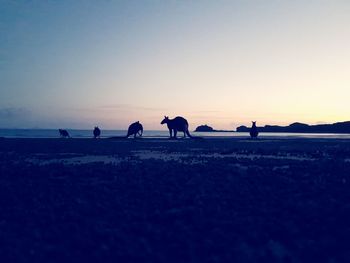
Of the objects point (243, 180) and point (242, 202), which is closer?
point (242, 202)

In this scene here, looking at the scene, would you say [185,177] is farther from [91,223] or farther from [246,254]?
[246,254]

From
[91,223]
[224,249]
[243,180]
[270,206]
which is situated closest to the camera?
[224,249]

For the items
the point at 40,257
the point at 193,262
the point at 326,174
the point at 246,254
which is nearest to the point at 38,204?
the point at 40,257

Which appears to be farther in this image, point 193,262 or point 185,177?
point 185,177

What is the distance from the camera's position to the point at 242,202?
27.1ft

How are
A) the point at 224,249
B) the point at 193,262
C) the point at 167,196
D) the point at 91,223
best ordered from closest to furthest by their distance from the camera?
1. the point at 193,262
2. the point at 224,249
3. the point at 91,223
4. the point at 167,196

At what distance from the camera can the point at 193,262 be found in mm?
5211

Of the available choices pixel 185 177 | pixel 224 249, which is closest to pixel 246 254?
pixel 224 249

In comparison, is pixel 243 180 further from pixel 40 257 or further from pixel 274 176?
pixel 40 257

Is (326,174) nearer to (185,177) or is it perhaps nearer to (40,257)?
(185,177)

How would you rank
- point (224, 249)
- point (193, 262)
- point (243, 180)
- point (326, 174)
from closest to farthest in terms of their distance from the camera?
point (193, 262)
point (224, 249)
point (243, 180)
point (326, 174)

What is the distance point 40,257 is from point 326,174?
9964 millimetres

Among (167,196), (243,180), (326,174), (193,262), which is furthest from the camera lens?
(326,174)

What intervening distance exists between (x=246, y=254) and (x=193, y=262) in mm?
859
